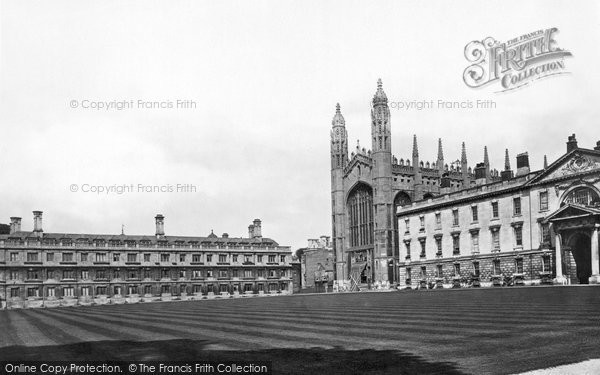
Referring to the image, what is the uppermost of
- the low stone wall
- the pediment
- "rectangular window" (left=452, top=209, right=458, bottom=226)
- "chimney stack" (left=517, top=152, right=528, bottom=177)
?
"chimney stack" (left=517, top=152, right=528, bottom=177)

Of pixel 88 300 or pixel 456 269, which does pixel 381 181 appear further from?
pixel 88 300

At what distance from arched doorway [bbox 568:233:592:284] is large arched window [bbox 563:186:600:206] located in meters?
2.76

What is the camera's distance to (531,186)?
173 ft

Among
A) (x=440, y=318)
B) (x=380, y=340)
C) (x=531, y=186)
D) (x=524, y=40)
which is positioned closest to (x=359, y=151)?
(x=531, y=186)

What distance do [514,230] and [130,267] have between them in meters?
49.3

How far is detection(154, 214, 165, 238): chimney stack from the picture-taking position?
8600 centimetres

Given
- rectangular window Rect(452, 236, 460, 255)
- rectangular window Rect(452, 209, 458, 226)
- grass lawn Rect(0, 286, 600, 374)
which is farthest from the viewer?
rectangular window Rect(452, 209, 458, 226)

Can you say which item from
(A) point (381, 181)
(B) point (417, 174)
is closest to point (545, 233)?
(A) point (381, 181)

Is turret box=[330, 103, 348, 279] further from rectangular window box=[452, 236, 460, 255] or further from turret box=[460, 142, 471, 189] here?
rectangular window box=[452, 236, 460, 255]

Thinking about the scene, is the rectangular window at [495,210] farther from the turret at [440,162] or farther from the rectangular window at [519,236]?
the turret at [440,162]

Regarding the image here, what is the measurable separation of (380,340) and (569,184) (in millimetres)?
41151

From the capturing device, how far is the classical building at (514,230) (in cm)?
4825

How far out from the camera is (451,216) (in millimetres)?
62062

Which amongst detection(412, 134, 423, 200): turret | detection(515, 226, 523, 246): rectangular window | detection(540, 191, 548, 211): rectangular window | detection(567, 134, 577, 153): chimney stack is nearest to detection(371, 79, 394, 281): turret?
detection(412, 134, 423, 200): turret
